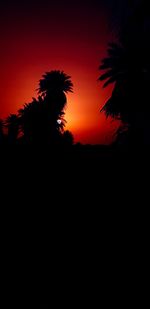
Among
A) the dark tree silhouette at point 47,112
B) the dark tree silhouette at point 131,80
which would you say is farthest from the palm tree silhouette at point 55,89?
the dark tree silhouette at point 131,80

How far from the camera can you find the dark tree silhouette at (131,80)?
23.0 meters

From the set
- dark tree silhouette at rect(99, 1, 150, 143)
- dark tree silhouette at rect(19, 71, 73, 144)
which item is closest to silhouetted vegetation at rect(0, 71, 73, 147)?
dark tree silhouette at rect(19, 71, 73, 144)

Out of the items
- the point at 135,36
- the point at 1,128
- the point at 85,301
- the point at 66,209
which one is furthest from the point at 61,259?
the point at 1,128

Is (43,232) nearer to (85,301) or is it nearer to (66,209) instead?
(66,209)

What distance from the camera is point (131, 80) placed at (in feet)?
81.6

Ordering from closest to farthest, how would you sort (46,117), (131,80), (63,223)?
(63,223)
(131,80)
(46,117)

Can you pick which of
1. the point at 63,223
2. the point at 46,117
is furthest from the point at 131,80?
the point at 63,223

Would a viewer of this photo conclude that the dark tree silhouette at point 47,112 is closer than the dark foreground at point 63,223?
No

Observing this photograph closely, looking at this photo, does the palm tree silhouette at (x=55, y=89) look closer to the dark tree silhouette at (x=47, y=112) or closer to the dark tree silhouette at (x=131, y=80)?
the dark tree silhouette at (x=47, y=112)

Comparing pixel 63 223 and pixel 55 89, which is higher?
pixel 55 89

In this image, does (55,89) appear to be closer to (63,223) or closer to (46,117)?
(46,117)

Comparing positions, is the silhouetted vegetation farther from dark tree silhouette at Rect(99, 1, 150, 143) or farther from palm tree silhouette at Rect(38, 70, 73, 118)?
dark tree silhouette at Rect(99, 1, 150, 143)

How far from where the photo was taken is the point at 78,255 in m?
5.92

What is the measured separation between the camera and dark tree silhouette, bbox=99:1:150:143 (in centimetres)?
2302
